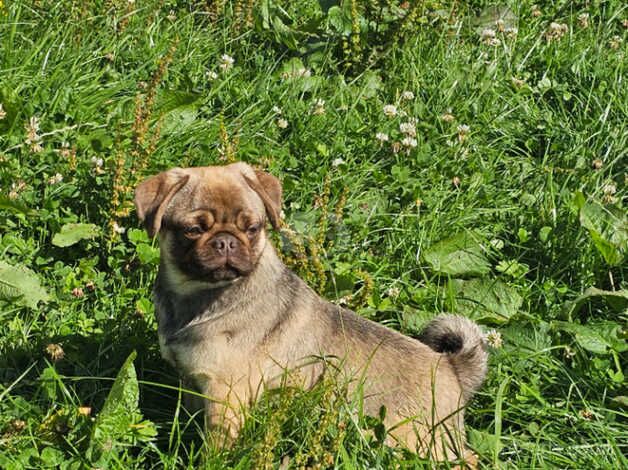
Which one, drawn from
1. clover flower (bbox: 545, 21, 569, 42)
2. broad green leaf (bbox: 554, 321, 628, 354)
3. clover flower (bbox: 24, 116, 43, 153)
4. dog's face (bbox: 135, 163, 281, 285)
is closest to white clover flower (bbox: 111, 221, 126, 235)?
clover flower (bbox: 24, 116, 43, 153)

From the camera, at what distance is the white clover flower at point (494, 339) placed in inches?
204

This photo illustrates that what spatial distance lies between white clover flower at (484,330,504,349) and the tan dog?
0.33 meters

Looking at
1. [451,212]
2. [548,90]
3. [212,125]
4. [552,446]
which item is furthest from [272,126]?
[552,446]

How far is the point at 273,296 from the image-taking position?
4.71 m

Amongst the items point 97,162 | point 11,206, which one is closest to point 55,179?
point 97,162

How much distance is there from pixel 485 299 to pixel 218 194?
181 cm

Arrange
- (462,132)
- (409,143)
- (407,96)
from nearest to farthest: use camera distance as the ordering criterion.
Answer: (409,143) < (462,132) < (407,96)

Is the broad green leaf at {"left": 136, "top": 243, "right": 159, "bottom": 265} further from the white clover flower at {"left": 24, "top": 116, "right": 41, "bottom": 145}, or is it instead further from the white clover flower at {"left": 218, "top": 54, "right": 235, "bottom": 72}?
the white clover flower at {"left": 218, "top": 54, "right": 235, "bottom": 72}

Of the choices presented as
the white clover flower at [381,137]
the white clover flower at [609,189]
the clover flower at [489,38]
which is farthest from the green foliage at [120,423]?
the clover flower at [489,38]

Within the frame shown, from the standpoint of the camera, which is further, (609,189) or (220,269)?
(609,189)

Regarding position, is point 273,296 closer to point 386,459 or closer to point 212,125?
point 386,459

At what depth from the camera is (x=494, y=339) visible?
5.21m

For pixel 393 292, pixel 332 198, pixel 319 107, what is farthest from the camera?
pixel 319 107

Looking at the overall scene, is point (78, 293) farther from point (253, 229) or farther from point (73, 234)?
point (253, 229)
